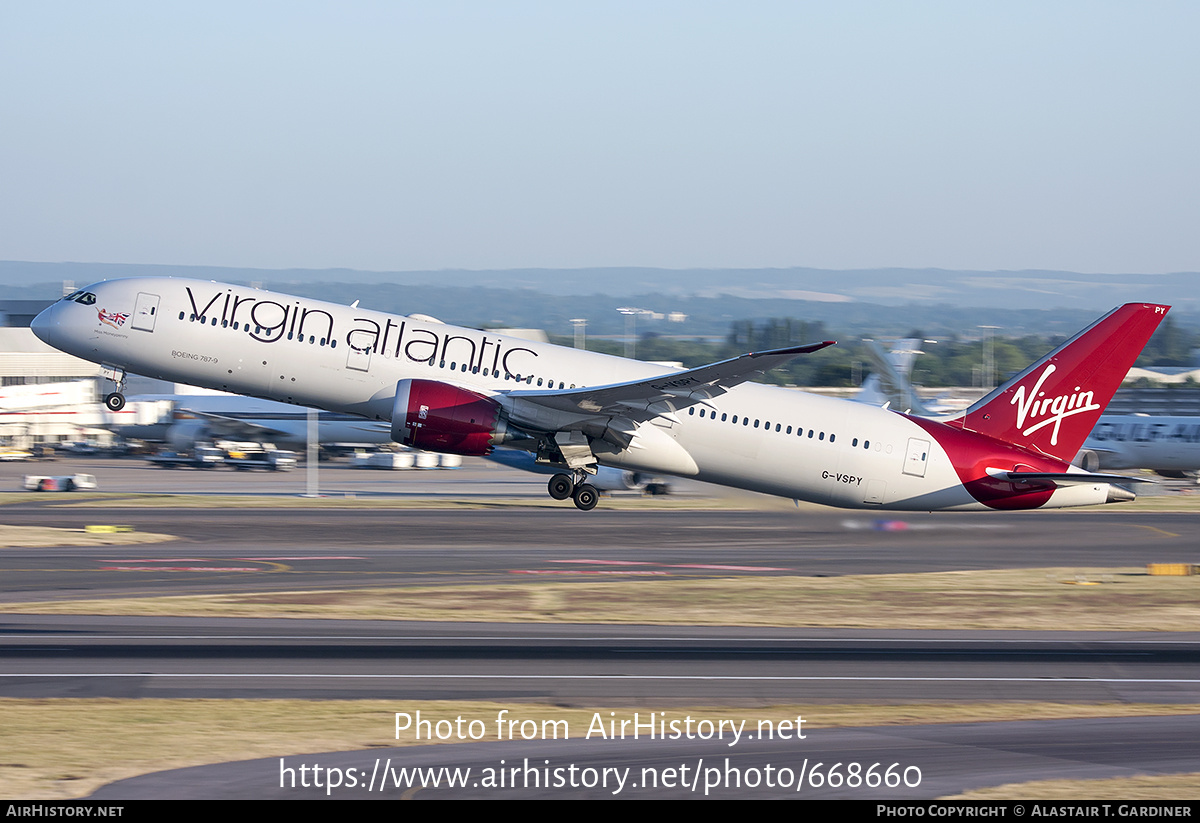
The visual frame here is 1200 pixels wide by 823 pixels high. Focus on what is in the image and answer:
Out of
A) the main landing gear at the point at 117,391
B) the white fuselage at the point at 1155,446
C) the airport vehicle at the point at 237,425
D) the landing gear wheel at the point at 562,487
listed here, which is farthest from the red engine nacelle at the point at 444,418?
the white fuselage at the point at 1155,446

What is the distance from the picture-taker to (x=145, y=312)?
106 feet

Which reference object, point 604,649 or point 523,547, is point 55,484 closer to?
point 523,547

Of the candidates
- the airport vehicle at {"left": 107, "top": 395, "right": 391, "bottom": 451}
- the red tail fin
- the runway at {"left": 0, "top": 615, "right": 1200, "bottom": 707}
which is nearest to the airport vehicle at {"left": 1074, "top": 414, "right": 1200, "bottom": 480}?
the red tail fin

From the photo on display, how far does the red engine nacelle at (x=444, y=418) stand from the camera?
31.1 metres

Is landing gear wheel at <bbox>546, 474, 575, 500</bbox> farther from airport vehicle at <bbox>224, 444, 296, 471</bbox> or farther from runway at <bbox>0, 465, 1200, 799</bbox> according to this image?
airport vehicle at <bbox>224, 444, 296, 471</bbox>

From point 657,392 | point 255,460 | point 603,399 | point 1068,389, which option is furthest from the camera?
point 255,460

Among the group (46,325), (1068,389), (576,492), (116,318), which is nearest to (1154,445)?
(1068,389)

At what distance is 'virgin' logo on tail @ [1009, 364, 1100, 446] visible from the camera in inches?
1377

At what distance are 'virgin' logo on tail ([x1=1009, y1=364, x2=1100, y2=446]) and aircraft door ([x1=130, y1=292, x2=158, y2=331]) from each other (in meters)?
24.8

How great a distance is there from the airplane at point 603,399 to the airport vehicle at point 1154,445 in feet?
149

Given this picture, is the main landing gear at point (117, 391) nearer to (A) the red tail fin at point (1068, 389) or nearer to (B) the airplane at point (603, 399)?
(B) the airplane at point (603, 399)

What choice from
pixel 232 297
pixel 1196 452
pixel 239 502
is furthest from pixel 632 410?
pixel 1196 452

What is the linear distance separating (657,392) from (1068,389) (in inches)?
500
